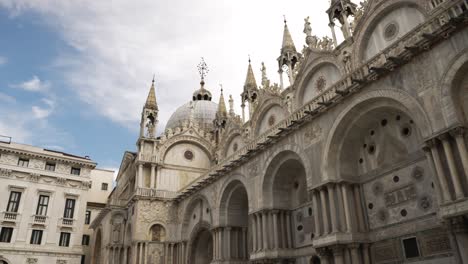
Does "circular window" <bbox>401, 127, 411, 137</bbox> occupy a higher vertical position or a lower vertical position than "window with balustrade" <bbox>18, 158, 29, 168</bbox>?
lower

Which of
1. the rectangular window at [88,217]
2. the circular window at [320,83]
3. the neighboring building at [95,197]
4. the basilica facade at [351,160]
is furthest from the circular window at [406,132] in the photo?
the rectangular window at [88,217]

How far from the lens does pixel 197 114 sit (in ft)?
172

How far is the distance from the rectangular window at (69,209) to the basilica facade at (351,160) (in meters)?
11.5

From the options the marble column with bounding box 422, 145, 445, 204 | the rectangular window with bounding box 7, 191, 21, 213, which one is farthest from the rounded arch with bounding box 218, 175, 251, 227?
the rectangular window with bounding box 7, 191, 21, 213

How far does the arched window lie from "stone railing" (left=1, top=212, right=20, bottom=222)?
1461 cm

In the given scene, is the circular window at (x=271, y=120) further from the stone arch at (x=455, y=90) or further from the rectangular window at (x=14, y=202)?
the rectangular window at (x=14, y=202)

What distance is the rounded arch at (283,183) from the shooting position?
70.8 ft

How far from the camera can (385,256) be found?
15531mm

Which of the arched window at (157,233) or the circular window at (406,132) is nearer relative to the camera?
the circular window at (406,132)

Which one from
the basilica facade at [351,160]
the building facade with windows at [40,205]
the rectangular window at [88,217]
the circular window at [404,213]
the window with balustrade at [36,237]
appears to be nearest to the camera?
the basilica facade at [351,160]

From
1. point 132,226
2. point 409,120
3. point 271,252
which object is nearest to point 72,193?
point 132,226

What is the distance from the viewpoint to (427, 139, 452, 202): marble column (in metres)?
12.2

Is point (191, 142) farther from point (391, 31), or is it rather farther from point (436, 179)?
point (436, 179)

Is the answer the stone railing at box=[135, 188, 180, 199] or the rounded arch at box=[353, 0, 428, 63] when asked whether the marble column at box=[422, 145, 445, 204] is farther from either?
the stone railing at box=[135, 188, 180, 199]
